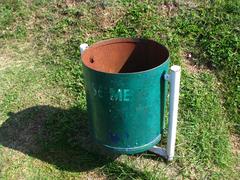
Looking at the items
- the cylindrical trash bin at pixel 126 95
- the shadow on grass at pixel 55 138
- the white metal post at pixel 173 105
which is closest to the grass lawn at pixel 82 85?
the shadow on grass at pixel 55 138

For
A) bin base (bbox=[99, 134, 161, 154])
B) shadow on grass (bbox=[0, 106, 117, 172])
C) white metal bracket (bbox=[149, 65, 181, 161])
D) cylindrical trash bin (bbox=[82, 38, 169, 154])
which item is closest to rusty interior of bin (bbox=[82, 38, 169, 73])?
cylindrical trash bin (bbox=[82, 38, 169, 154])

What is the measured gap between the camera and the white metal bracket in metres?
2.80

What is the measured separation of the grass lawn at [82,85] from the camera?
131 inches

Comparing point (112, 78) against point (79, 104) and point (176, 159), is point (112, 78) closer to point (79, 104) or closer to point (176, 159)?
point (176, 159)

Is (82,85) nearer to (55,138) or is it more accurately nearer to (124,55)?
(55,138)

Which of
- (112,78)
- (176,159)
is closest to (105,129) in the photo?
(112,78)

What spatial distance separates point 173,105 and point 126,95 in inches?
15.6

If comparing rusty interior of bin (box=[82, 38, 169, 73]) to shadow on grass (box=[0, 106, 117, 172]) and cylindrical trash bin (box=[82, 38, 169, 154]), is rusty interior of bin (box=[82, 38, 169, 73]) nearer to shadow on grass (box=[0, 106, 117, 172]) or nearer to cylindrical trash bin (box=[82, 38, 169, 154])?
cylindrical trash bin (box=[82, 38, 169, 154])

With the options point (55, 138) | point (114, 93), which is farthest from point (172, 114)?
point (55, 138)

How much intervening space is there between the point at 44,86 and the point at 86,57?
122 centimetres

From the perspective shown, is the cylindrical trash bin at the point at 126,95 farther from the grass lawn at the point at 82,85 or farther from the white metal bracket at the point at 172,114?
the grass lawn at the point at 82,85

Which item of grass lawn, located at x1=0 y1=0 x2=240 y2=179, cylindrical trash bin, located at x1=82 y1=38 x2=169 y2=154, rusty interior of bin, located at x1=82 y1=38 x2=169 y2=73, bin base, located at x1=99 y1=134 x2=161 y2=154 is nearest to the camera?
cylindrical trash bin, located at x1=82 y1=38 x2=169 y2=154

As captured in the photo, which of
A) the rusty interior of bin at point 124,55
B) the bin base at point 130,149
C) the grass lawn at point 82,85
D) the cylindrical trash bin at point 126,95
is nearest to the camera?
the cylindrical trash bin at point 126,95

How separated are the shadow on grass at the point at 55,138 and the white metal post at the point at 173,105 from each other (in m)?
0.50
